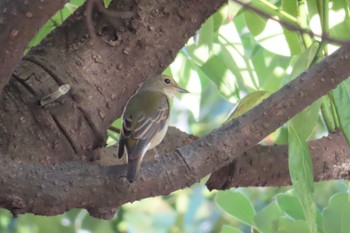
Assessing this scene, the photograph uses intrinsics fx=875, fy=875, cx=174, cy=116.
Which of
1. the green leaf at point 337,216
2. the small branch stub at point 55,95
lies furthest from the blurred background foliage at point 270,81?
the small branch stub at point 55,95

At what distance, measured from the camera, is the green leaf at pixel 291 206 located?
4.04ft

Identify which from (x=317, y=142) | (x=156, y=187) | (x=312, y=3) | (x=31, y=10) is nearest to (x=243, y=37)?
(x=312, y=3)

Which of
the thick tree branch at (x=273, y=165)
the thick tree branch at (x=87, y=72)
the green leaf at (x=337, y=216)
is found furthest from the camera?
the green leaf at (x=337, y=216)

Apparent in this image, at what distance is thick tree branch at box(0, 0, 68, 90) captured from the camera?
2.33 feet

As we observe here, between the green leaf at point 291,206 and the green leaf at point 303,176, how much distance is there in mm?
282

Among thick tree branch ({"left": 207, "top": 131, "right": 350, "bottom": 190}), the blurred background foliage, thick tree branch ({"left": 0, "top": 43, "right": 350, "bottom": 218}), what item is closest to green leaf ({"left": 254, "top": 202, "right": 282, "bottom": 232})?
the blurred background foliage

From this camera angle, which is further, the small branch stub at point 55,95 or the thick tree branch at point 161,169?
the small branch stub at point 55,95

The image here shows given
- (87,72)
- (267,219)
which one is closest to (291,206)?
(267,219)

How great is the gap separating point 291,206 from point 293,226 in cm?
9

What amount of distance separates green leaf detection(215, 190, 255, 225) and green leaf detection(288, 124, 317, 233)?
0.30m

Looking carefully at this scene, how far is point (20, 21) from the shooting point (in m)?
0.72

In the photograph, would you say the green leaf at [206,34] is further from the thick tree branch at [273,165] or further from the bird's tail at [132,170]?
the bird's tail at [132,170]

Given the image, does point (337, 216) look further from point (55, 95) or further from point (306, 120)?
point (55, 95)

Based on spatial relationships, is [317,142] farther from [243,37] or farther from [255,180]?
[243,37]
